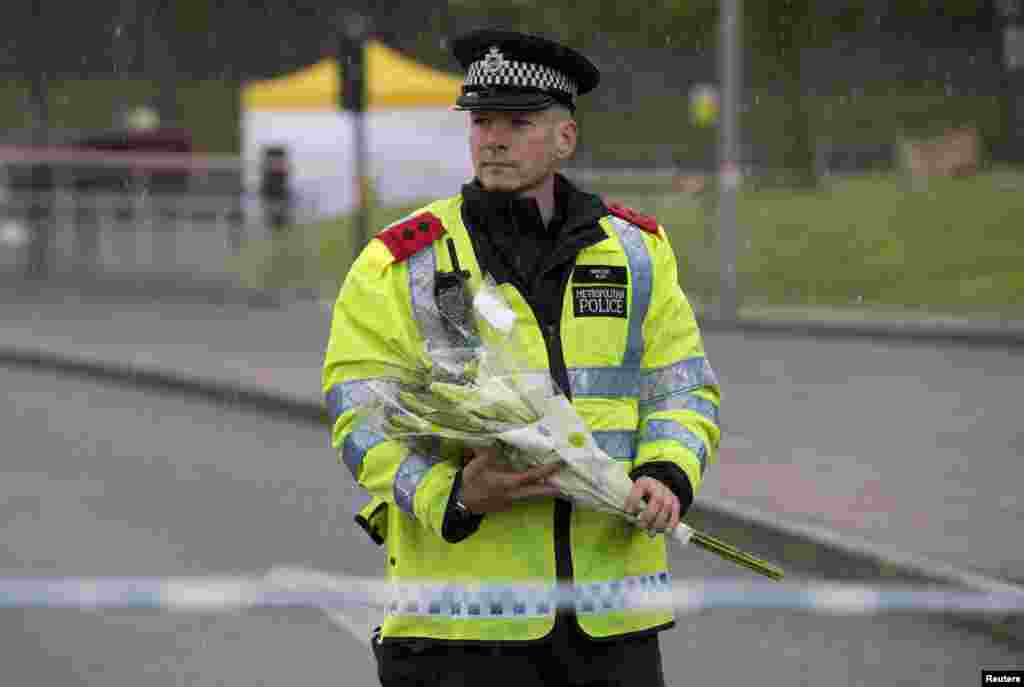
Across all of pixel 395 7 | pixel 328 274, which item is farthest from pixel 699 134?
pixel 328 274

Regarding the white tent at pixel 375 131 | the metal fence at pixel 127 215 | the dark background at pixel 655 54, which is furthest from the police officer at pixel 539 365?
the dark background at pixel 655 54

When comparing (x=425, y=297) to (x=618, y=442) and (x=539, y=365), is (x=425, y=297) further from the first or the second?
(x=618, y=442)

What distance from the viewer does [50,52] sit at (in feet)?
133

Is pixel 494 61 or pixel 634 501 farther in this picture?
pixel 494 61

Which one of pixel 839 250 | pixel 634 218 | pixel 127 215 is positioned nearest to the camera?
pixel 634 218

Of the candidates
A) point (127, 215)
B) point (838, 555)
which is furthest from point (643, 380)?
point (127, 215)

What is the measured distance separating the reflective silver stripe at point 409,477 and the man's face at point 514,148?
48cm

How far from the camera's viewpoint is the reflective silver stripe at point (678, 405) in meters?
3.78

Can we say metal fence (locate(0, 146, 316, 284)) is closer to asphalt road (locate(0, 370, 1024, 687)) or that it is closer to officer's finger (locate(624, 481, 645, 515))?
asphalt road (locate(0, 370, 1024, 687))

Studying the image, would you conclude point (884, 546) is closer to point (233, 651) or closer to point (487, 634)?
point (233, 651)

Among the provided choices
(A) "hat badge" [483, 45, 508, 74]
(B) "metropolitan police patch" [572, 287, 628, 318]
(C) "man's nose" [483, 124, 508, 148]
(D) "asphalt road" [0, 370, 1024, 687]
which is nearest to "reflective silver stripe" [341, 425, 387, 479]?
(B) "metropolitan police patch" [572, 287, 628, 318]

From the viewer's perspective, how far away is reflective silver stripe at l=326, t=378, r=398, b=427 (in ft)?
11.7

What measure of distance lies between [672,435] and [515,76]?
67cm

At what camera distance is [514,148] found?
145 inches
